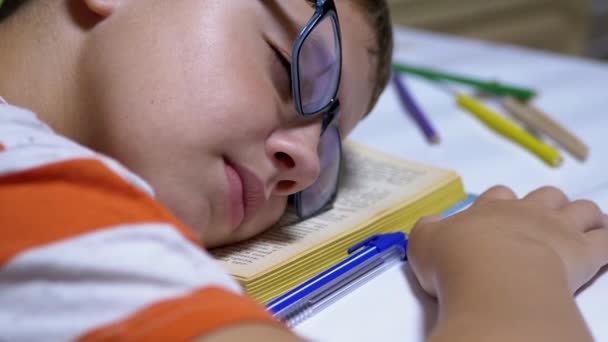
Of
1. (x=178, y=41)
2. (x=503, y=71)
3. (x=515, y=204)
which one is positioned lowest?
(x=503, y=71)

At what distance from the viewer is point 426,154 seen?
0.88 m

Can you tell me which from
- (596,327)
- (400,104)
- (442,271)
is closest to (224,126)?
(442,271)

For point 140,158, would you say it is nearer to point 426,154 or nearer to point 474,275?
point 474,275

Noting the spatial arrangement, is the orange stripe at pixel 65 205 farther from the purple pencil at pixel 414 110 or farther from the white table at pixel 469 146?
the purple pencil at pixel 414 110

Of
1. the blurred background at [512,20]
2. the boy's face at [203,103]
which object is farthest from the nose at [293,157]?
the blurred background at [512,20]

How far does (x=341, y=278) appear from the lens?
0.56 metres

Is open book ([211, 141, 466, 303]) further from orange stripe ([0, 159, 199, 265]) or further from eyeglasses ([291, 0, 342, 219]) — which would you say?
orange stripe ([0, 159, 199, 265])

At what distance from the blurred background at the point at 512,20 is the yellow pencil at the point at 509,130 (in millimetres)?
826

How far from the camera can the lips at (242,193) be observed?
0.58 meters

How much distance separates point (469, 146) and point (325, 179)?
28 centimetres

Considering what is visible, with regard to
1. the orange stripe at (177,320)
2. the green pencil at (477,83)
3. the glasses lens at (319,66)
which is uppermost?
the glasses lens at (319,66)

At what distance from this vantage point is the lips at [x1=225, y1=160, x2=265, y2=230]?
578mm

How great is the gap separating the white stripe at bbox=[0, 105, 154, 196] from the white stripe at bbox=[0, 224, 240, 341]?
0.21ft

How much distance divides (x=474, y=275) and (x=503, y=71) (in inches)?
30.6
